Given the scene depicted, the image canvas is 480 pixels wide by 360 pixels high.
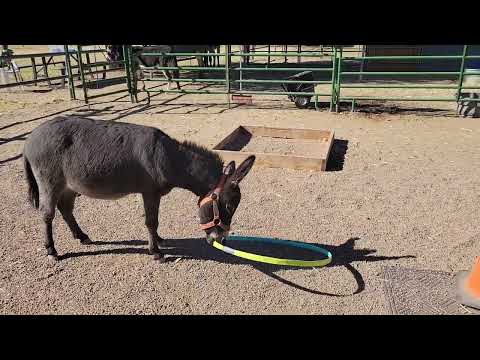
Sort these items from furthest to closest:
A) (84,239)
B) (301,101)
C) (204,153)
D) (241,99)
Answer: (241,99) → (301,101) → (84,239) → (204,153)

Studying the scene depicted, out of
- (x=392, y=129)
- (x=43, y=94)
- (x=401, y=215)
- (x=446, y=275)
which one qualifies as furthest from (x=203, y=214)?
(x=43, y=94)

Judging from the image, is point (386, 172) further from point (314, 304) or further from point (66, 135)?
point (66, 135)

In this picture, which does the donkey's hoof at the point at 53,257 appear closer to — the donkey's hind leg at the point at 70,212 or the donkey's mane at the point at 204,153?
the donkey's hind leg at the point at 70,212

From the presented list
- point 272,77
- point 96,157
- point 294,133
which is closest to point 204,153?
point 96,157

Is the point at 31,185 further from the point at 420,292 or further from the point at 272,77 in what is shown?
the point at 272,77

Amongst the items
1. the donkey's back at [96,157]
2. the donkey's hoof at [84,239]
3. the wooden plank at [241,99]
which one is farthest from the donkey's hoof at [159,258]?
the wooden plank at [241,99]

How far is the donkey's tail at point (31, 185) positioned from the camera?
3606 mm

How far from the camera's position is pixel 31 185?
3721mm

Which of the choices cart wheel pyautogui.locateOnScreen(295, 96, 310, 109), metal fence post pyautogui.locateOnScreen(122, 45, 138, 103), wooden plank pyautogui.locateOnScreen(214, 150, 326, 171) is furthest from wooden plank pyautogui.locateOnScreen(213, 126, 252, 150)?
metal fence post pyautogui.locateOnScreen(122, 45, 138, 103)

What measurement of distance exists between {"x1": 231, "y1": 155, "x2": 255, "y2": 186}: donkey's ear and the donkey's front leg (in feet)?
2.83

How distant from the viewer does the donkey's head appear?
10.3 ft

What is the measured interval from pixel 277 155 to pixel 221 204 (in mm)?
3068

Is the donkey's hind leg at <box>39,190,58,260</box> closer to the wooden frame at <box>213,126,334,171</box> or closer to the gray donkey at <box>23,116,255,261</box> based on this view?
the gray donkey at <box>23,116,255,261</box>
